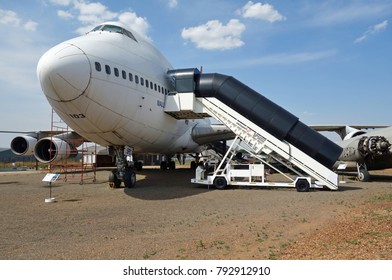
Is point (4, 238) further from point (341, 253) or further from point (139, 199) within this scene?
point (341, 253)

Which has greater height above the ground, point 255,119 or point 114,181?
point 255,119

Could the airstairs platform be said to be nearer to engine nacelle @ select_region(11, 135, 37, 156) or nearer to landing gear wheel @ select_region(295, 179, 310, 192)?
landing gear wheel @ select_region(295, 179, 310, 192)

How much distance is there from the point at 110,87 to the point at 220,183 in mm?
6683

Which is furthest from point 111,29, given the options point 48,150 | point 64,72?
point 48,150

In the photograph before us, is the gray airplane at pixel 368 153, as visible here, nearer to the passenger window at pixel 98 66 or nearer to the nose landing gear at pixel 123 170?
the nose landing gear at pixel 123 170

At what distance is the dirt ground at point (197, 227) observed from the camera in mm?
5238

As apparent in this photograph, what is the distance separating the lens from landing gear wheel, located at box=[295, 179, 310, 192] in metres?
13.5

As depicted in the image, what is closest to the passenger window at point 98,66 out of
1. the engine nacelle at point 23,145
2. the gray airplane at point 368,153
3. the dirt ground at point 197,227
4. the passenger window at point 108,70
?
the passenger window at point 108,70

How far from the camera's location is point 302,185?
44.6 feet

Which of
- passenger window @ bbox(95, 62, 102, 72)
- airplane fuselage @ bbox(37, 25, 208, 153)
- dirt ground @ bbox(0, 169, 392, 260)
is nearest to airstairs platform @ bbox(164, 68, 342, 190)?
airplane fuselage @ bbox(37, 25, 208, 153)

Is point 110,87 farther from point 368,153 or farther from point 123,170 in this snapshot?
point 368,153

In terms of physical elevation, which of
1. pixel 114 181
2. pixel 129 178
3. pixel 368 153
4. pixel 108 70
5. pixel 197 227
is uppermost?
pixel 108 70

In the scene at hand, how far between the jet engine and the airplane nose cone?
51.8 ft

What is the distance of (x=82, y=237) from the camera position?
638 centimetres
